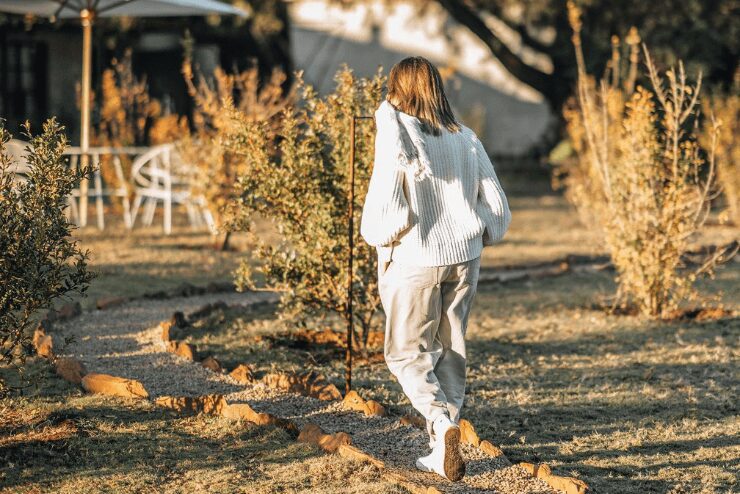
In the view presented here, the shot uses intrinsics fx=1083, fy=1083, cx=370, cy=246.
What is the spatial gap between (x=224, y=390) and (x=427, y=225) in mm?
1835

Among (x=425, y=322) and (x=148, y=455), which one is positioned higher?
(x=425, y=322)

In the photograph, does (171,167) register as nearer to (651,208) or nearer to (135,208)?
(135,208)

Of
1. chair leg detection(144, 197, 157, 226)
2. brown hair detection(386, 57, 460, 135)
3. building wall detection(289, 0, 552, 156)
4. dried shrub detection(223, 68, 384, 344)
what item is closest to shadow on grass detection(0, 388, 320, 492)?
dried shrub detection(223, 68, 384, 344)

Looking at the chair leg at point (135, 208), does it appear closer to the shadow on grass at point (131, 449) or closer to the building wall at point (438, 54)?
the shadow on grass at point (131, 449)

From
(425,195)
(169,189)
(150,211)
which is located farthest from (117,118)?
(425,195)

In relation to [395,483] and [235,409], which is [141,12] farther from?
[395,483]

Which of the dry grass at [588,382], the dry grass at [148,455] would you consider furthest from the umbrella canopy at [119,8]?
the dry grass at [148,455]

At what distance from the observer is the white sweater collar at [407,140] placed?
420cm

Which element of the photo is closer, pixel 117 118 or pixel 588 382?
pixel 588 382

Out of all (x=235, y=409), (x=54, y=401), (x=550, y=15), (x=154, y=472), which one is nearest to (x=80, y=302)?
(x=54, y=401)

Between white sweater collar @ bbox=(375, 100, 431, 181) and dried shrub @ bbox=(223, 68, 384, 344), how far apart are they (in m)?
1.90

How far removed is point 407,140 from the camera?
422 cm

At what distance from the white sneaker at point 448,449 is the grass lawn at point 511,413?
0.26 m

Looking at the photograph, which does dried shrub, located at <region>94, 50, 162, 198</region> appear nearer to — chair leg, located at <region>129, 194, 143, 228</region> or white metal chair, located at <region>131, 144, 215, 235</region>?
chair leg, located at <region>129, 194, 143, 228</region>
